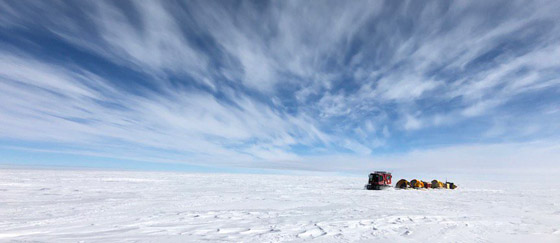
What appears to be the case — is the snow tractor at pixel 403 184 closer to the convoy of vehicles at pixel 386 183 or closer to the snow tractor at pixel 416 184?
the convoy of vehicles at pixel 386 183

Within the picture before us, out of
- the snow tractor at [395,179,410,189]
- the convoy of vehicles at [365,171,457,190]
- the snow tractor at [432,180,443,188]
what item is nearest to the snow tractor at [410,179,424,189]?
Result: the convoy of vehicles at [365,171,457,190]

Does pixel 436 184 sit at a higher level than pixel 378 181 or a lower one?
higher

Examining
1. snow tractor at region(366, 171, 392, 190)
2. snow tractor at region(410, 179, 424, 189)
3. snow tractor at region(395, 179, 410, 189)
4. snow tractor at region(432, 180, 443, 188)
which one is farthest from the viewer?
snow tractor at region(432, 180, 443, 188)

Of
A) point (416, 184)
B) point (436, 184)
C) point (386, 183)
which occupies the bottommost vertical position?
point (386, 183)

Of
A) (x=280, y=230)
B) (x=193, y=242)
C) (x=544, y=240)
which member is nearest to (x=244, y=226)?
(x=280, y=230)

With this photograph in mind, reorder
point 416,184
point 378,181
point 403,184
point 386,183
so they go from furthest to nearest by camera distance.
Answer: point 416,184, point 403,184, point 386,183, point 378,181

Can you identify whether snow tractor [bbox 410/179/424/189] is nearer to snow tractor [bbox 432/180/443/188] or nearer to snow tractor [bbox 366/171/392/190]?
snow tractor [bbox 432/180/443/188]

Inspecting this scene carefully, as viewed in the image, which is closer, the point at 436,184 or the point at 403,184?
the point at 403,184

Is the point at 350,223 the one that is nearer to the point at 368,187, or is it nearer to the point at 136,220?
the point at 136,220

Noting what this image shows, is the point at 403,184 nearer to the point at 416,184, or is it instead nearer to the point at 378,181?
the point at 416,184

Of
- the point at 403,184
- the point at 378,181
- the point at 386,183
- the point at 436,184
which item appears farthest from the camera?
the point at 436,184

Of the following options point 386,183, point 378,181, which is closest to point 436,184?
point 386,183

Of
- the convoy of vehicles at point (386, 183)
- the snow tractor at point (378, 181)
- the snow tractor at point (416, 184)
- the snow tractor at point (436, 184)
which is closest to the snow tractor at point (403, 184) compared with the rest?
the convoy of vehicles at point (386, 183)

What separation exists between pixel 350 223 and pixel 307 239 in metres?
2.96
